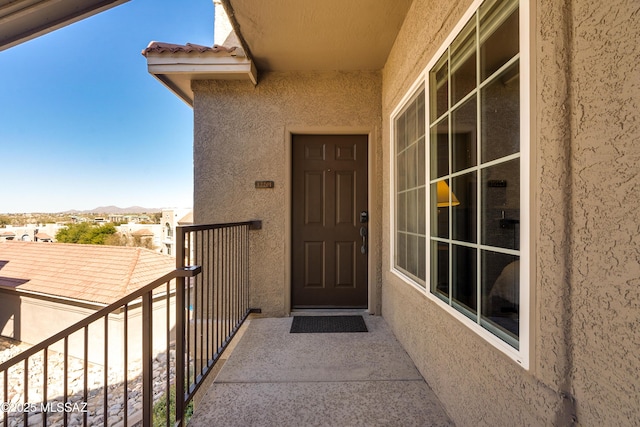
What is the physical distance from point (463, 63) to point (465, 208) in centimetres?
77

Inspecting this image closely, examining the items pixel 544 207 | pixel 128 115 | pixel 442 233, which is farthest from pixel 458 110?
pixel 128 115

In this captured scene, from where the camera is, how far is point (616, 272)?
0.70 m

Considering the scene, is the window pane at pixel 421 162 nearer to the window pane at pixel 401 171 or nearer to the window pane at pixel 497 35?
the window pane at pixel 401 171

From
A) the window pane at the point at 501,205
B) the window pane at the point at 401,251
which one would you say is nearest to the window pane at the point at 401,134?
the window pane at the point at 401,251

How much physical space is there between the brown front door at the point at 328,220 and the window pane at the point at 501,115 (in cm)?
196

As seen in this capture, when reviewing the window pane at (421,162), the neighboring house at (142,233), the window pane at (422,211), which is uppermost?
the window pane at (421,162)

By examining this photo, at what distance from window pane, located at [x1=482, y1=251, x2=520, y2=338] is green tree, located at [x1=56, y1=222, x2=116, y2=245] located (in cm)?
2376

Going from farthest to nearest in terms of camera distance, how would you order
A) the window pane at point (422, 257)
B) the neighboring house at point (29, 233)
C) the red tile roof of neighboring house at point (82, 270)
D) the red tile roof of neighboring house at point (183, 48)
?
1. the neighboring house at point (29, 233)
2. the red tile roof of neighboring house at point (82, 270)
3. the red tile roof of neighboring house at point (183, 48)
4. the window pane at point (422, 257)

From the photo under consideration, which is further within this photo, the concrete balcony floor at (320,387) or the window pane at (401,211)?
the window pane at (401,211)

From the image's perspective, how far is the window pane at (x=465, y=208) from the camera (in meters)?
1.39

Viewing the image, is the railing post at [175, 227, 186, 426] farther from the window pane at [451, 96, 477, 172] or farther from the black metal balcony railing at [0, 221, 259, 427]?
the window pane at [451, 96, 477, 172]

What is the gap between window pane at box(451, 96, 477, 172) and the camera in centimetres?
140

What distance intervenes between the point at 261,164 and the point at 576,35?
8.93ft

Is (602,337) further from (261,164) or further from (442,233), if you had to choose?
(261,164)
